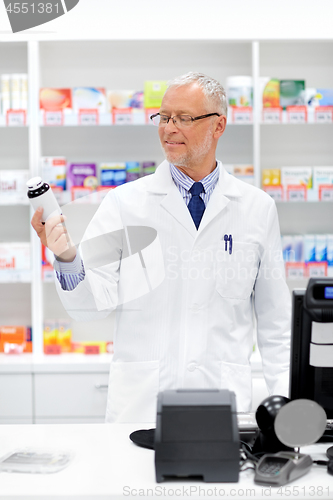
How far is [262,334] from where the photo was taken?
1897mm

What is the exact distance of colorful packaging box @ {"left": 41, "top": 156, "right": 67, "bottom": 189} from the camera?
10.0 feet

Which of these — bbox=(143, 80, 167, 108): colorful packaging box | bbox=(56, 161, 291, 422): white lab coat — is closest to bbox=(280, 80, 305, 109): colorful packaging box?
bbox=(143, 80, 167, 108): colorful packaging box

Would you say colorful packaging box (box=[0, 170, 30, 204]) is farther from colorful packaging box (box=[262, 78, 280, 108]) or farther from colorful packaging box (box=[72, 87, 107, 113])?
colorful packaging box (box=[262, 78, 280, 108])

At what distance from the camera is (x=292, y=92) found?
3.05 m

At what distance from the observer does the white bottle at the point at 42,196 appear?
1366 mm

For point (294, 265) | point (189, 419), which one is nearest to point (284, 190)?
point (294, 265)

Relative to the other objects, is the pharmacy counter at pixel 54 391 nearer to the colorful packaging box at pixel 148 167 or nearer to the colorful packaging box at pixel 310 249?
the colorful packaging box at pixel 310 249

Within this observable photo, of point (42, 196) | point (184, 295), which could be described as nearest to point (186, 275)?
point (184, 295)

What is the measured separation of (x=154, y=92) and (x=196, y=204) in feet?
4.21

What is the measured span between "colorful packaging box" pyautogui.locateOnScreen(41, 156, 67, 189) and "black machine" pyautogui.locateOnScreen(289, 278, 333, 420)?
6.86 ft

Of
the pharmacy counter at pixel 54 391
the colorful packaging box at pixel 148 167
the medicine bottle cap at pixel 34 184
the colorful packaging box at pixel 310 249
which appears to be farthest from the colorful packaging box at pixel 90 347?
the medicine bottle cap at pixel 34 184

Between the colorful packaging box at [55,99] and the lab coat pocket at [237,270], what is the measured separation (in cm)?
166

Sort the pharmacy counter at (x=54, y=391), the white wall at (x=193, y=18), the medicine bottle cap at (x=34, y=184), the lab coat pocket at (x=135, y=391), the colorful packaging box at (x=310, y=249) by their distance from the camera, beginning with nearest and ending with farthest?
the medicine bottle cap at (x=34, y=184)
the lab coat pocket at (x=135, y=391)
the pharmacy counter at (x=54, y=391)
the colorful packaging box at (x=310, y=249)
the white wall at (x=193, y=18)

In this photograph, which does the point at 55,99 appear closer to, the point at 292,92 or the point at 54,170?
the point at 54,170
